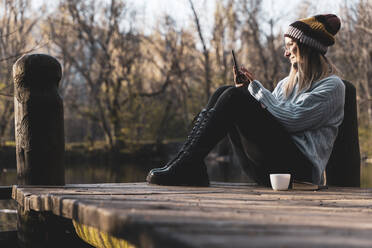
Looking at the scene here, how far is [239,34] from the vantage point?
1823 cm

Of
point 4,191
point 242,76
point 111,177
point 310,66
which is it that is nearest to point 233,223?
point 242,76

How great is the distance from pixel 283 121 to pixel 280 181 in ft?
1.14

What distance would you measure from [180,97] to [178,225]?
17.9 meters

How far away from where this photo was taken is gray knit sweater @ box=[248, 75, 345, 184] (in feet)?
8.53

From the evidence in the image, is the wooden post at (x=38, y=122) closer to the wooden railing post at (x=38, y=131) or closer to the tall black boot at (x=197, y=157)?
the wooden railing post at (x=38, y=131)

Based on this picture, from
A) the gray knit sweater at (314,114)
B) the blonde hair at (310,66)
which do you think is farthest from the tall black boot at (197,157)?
the blonde hair at (310,66)

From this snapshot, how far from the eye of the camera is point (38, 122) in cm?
262

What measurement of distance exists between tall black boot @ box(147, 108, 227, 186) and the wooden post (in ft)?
2.00

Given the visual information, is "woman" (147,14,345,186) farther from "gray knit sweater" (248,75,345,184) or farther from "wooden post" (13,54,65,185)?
"wooden post" (13,54,65,185)

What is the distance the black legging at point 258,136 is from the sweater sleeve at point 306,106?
53mm

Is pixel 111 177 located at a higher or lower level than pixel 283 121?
lower

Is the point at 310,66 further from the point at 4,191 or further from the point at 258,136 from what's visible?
the point at 4,191

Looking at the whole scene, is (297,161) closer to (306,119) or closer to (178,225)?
(306,119)

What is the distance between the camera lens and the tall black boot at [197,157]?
256 cm
